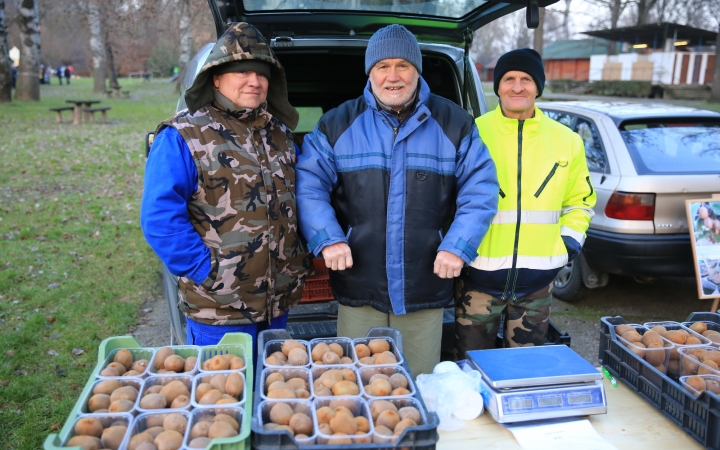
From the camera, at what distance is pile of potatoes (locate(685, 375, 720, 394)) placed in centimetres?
194

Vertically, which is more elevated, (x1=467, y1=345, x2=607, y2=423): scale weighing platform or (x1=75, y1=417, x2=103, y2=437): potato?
(x1=75, y1=417, x2=103, y2=437): potato

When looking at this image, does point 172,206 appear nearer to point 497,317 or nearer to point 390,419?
point 390,419

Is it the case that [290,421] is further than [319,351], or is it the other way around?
[319,351]

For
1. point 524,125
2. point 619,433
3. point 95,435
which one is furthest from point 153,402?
point 524,125

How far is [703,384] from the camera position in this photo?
A: 6.42 feet

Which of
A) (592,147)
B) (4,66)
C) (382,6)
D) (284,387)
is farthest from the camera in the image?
(4,66)

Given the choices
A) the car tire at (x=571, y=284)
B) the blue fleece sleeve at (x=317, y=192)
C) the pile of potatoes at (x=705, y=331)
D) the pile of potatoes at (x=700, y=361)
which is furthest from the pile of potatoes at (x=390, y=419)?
the car tire at (x=571, y=284)

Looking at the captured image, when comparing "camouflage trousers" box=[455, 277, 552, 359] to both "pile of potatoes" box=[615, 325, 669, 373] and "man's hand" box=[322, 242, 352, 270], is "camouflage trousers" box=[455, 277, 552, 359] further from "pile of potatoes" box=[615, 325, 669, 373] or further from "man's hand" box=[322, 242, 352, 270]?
"man's hand" box=[322, 242, 352, 270]

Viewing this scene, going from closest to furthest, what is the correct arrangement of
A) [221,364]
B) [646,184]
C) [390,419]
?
[390,419], [221,364], [646,184]

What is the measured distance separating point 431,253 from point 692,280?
480 centimetres

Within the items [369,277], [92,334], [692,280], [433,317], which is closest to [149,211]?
[369,277]

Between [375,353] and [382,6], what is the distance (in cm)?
218

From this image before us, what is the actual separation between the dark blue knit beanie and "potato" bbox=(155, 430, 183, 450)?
211 centimetres

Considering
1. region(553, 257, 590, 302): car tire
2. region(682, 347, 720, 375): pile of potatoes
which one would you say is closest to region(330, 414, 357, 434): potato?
region(682, 347, 720, 375): pile of potatoes
